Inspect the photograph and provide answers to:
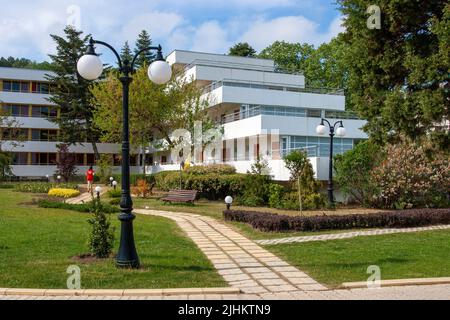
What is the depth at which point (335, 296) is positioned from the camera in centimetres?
677

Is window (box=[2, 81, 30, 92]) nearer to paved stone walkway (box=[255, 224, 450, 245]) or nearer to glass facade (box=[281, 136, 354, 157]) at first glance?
glass facade (box=[281, 136, 354, 157])

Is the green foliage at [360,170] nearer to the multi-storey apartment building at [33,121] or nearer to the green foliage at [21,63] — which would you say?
the multi-storey apartment building at [33,121]

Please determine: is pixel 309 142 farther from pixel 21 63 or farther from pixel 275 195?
pixel 21 63

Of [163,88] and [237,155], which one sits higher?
[163,88]

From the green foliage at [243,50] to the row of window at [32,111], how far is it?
25262mm

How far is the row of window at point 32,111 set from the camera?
5134cm

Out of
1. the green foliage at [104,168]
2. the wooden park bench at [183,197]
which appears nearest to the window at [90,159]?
the green foliage at [104,168]

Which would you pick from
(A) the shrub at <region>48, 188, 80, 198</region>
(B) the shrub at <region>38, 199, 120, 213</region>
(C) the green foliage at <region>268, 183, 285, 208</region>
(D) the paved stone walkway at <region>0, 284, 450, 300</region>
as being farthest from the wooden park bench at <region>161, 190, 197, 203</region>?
(D) the paved stone walkway at <region>0, 284, 450, 300</region>

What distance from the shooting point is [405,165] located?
2028 centimetres

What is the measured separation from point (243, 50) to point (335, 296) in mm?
59747

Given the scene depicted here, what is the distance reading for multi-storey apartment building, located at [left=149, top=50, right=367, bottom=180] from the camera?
29.2m
